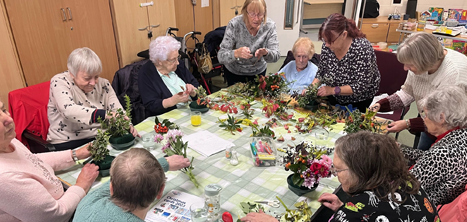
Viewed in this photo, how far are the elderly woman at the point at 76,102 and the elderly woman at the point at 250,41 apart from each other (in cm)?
128

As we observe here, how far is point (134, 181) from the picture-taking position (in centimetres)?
118

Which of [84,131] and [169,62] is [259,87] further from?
[84,131]

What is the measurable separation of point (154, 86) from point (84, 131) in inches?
28.5

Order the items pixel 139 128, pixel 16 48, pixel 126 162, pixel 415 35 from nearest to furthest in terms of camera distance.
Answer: pixel 126 162 < pixel 415 35 < pixel 139 128 < pixel 16 48

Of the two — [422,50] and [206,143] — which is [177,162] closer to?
[206,143]

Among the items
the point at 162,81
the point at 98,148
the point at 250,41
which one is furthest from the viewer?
the point at 250,41

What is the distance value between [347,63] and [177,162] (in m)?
1.69

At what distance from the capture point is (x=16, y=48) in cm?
305

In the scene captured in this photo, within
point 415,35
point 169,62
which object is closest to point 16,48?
→ point 169,62

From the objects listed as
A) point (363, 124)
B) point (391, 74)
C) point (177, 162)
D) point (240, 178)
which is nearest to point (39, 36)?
point (177, 162)

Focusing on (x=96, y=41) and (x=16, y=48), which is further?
(x=96, y=41)

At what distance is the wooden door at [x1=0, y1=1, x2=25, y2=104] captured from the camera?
2910mm

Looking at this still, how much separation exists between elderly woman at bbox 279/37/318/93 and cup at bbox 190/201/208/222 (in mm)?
2020

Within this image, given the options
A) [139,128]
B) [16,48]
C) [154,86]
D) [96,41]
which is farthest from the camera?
[96,41]
